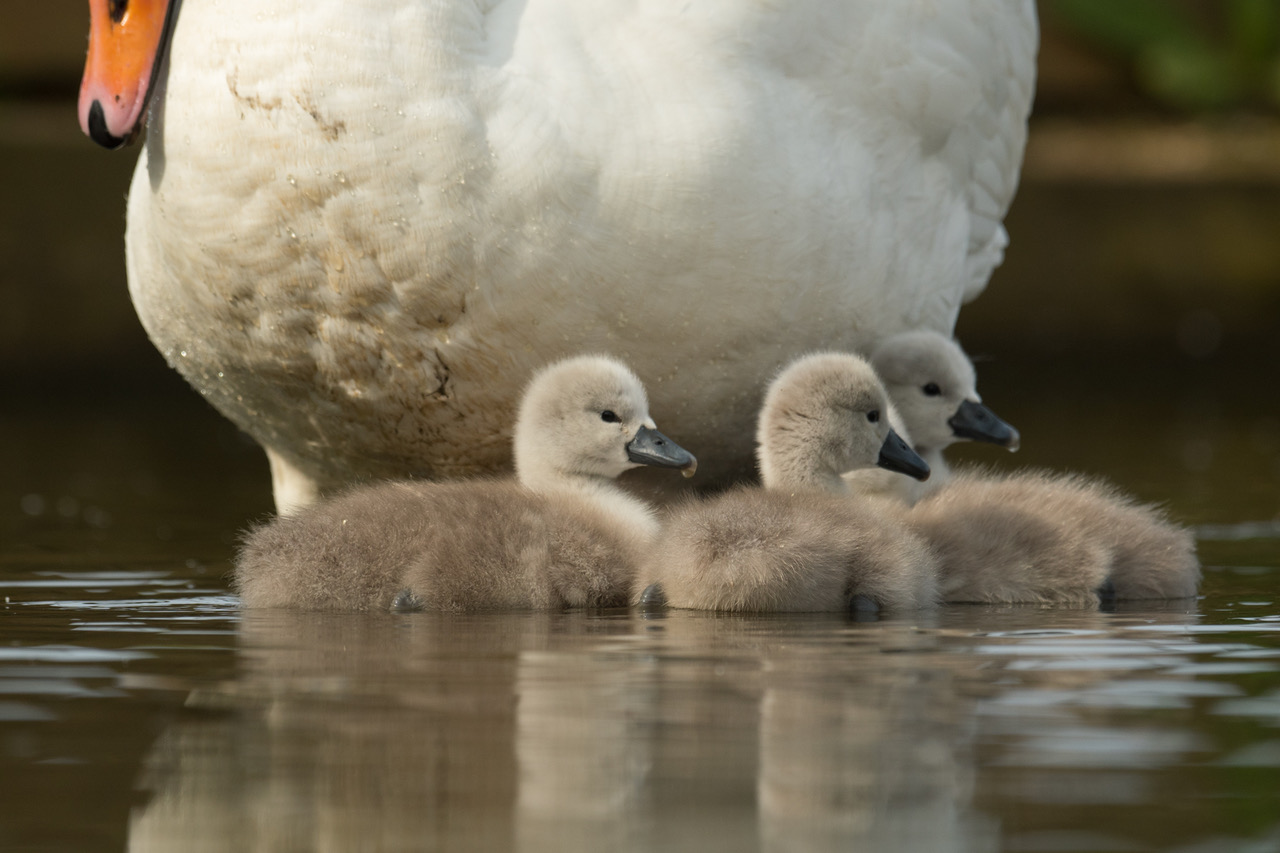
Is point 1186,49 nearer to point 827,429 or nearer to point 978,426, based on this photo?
point 978,426

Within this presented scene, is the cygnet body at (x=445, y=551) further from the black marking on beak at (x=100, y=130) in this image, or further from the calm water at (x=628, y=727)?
the black marking on beak at (x=100, y=130)

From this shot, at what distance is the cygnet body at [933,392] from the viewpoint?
16.0 ft

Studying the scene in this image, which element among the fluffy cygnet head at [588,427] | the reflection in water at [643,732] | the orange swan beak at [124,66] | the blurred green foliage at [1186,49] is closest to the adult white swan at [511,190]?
the orange swan beak at [124,66]

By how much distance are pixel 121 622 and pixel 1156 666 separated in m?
1.77

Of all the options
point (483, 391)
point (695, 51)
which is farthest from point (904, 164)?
point (483, 391)

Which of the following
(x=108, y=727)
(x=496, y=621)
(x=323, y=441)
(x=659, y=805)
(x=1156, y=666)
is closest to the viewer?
(x=659, y=805)

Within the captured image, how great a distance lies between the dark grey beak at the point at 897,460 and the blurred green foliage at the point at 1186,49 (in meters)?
10.8

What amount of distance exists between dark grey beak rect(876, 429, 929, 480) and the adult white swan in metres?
0.40

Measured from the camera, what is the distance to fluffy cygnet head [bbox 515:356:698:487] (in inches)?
174

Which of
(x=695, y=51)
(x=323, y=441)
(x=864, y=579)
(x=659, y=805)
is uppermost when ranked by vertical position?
(x=695, y=51)

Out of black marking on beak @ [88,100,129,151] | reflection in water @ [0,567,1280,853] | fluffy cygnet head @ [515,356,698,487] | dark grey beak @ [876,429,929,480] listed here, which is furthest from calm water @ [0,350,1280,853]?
black marking on beak @ [88,100,129,151]

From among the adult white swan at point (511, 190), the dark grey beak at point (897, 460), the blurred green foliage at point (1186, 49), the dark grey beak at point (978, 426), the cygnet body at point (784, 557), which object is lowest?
the cygnet body at point (784, 557)

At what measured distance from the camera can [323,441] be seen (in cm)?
514

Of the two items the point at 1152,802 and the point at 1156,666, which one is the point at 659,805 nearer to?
the point at 1152,802
